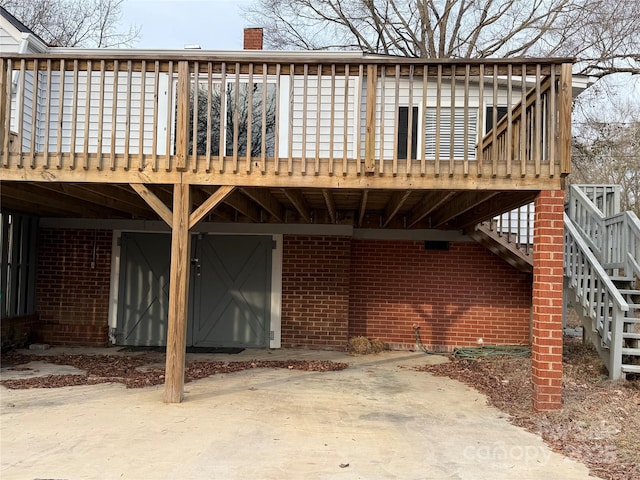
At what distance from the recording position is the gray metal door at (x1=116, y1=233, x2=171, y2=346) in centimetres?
1012

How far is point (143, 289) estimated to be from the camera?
10188 millimetres

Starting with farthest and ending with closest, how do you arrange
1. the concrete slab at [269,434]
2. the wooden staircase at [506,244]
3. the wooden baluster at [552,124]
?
the wooden staircase at [506,244] < the wooden baluster at [552,124] < the concrete slab at [269,434]

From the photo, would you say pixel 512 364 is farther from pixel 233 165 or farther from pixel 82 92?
pixel 82 92

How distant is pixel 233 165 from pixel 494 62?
9.67 ft

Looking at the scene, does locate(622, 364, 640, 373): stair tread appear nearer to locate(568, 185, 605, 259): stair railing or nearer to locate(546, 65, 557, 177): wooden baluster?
locate(568, 185, 605, 259): stair railing

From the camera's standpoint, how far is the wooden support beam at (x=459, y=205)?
624 cm

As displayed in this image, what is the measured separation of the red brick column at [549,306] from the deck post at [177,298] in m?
3.82

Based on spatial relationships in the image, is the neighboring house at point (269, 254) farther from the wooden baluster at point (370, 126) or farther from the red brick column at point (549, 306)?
the wooden baluster at point (370, 126)

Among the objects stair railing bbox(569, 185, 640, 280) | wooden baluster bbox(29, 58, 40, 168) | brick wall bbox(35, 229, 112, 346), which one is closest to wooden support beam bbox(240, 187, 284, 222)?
wooden baluster bbox(29, 58, 40, 168)

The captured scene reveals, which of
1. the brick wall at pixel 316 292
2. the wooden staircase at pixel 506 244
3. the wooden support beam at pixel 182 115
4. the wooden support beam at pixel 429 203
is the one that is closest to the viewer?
the wooden support beam at pixel 182 115

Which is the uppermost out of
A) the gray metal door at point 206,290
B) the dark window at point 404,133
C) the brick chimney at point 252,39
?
the brick chimney at point 252,39

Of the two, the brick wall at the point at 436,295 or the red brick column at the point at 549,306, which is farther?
the brick wall at the point at 436,295

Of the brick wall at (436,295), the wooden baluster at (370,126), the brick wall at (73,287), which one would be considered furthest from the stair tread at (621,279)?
the brick wall at (73,287)

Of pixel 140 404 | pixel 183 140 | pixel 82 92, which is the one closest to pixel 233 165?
pixel 183 140
